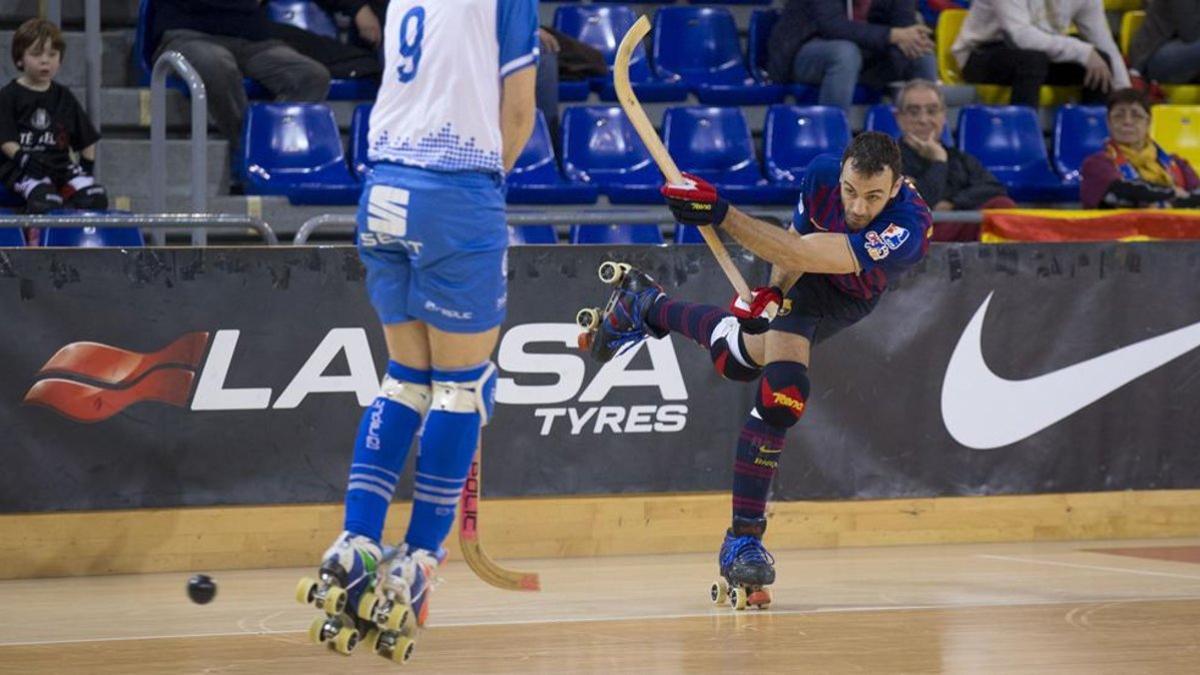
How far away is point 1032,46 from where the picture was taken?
11.9 meters

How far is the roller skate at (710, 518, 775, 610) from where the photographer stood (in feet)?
23.0

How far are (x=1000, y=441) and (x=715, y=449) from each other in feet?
4.71

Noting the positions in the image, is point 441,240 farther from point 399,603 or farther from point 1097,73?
point 1097,73

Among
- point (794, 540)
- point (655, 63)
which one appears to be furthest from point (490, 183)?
point (655, 63)

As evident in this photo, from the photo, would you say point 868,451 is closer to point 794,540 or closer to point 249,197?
point 794,540

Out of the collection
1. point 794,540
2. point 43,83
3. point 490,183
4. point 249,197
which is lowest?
point 794,540

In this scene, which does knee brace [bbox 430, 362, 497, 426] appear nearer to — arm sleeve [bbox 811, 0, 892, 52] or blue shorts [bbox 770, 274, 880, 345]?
blue shorts [bbox 770, 274, 880, 345]

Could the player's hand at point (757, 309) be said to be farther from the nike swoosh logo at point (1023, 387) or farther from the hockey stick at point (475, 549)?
the nike swoosh logo at point (1023, 387)

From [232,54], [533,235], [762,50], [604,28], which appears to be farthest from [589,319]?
[762,50]

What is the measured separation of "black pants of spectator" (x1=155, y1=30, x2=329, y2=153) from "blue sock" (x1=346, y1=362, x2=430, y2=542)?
4.88 m

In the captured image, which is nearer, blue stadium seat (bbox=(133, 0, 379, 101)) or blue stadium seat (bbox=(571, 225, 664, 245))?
blue stadium seat (bbox=(571, 225, 664, 245))

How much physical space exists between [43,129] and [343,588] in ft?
16.0

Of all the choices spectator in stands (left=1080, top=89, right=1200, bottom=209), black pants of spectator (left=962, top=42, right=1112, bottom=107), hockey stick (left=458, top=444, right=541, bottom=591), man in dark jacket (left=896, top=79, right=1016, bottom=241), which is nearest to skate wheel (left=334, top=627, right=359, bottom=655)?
hockey stick (left=458, top=444, right=541, bottom=591)

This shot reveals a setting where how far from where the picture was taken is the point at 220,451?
8000 millimetres
